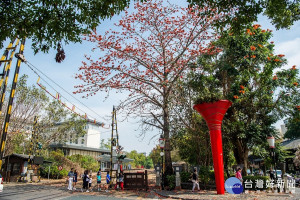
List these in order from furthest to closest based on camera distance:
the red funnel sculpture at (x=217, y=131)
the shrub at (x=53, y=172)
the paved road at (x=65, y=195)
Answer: the shrub at (x=53, y=172) → the red funnel sculpture at (x=217, y=131) → the paved road at (x=65, y=195)

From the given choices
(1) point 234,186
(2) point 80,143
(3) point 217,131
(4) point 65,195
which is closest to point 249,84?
(3) point 217,131

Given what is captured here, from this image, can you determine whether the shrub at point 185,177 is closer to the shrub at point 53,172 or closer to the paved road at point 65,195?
the paved road at point 65,195

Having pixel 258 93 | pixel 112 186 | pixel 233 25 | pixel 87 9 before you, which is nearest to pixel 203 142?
pixel 258 93

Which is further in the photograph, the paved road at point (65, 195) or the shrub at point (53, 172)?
the shrub at point (53, 172)

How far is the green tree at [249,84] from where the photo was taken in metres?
15.3

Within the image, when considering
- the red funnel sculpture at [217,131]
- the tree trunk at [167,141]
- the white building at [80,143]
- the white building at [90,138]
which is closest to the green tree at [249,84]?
the red funnel sculpture at [217,131]

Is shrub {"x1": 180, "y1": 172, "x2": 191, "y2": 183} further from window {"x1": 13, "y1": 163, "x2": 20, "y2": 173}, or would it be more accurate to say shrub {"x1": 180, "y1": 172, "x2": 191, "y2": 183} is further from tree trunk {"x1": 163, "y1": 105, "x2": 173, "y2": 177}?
window {"x1": 13, "y1": 163, "x2": 20, "y2": 173}

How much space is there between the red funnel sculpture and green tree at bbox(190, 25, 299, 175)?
3.91 feet

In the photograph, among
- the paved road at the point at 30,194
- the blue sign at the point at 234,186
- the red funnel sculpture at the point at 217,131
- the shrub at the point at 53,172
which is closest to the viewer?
the blue sign at the point at 234,186

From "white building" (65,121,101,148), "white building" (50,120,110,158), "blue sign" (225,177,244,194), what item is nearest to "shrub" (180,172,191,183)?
"blue sign" (225,177,244,194)

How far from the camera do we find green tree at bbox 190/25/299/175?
15297 millimetres

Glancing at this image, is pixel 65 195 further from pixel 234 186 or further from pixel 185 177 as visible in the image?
pixel 234 186

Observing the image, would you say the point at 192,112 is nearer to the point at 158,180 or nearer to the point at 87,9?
the point at 158,180

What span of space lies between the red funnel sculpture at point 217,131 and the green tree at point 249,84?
119 cm
